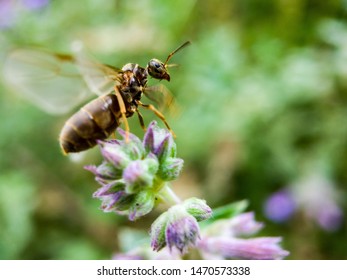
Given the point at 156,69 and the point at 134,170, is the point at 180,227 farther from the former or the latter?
the point at 156,69

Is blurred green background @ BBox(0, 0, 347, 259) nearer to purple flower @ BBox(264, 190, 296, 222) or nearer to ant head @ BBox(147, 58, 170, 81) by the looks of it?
purple flower @ BBox(264, 190, 296, 222)

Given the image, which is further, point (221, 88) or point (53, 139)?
point (53, 139)

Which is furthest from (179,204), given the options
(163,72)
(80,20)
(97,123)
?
(80,20)

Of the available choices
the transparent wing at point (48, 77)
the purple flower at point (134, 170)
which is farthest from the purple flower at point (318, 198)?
the purple flower at point (134, 170)

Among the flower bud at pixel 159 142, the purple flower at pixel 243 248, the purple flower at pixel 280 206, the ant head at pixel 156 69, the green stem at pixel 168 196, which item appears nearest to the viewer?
the flower bud at pixel 159 142

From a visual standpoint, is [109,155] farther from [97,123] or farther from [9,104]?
[9,104]

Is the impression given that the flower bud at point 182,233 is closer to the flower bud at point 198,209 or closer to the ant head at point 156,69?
the flower bud at point 198,209

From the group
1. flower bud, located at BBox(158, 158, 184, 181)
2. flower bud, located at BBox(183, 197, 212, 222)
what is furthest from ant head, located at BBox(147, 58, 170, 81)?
flower bud, located at BBox(183, 197, 212, 222)

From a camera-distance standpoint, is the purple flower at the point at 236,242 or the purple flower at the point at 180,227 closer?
the purple flower at the point at 180,227
